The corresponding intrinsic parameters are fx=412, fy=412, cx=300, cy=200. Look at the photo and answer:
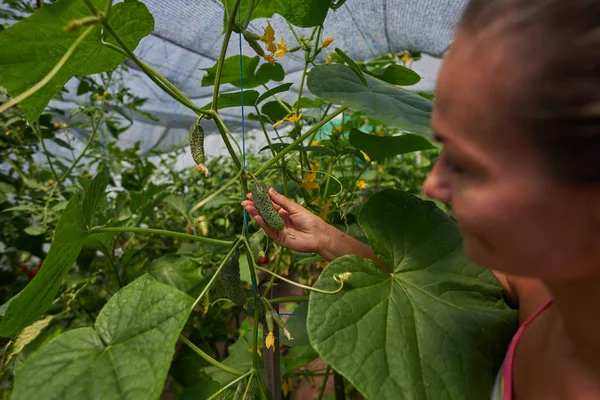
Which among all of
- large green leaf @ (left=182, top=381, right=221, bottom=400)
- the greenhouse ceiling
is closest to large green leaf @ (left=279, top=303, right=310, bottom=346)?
large green leaf @ (left=182, top=381, right=221, bottom=400)

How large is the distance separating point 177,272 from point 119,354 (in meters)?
0.51

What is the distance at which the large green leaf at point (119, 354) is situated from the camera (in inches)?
17.1

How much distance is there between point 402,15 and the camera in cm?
242

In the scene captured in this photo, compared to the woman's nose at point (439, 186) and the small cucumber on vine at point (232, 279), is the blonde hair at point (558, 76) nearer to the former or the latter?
the woman's nose at point (439, 186)

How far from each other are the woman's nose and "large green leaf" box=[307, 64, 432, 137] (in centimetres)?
12

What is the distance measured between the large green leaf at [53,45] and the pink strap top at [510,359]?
679 millimetres

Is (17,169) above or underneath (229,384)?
above

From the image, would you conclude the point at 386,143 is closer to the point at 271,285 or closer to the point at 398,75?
the point at 398,75

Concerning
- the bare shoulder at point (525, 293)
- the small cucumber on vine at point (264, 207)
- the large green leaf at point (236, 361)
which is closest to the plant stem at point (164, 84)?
the small cucumber on vine at point (264, 207)

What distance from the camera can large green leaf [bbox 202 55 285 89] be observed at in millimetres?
885

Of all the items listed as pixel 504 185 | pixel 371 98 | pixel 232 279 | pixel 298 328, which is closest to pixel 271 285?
pixel 232 279

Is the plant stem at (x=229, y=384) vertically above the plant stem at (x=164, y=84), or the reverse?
the plant stem at (x=164, y=84)

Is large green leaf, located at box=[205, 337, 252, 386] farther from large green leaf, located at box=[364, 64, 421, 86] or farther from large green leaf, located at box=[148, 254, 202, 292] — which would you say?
large green leaf, located at box=[364, 64, 421, 86]

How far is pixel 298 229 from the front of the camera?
0.68 meters
